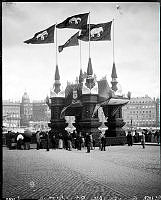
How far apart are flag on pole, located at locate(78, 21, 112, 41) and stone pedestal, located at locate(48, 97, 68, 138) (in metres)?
9.71

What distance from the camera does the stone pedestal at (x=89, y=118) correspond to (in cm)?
2370

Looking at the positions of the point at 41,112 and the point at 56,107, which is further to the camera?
the point at 41,112

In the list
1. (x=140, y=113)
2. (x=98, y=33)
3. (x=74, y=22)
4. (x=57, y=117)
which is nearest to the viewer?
(x=74, y=22)

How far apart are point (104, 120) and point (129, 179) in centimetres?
1644

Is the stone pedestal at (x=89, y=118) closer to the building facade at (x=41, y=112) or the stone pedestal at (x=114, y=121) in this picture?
the stone pedestal at (x=114, y=121)

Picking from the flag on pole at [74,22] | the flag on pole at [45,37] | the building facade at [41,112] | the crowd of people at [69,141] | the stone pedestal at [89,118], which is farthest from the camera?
the building facade at [41,112]

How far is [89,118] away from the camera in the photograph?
23734 millimetres

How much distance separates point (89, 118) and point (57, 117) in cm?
386

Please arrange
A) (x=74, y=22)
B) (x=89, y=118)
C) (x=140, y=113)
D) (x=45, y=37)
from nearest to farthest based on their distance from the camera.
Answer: (x=45, y=37)
(x=74, y=22)
(x=140, y=113)
(x=89, y=118)

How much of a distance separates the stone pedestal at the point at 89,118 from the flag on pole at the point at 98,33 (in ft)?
22.8

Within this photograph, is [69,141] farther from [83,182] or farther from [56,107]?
[83,182]

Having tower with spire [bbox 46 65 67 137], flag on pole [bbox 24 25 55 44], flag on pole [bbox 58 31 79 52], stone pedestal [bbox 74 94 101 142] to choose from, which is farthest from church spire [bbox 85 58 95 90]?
flag on pole [bbox 24 25 55 44]

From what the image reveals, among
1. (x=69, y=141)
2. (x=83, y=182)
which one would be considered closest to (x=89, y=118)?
(x=69, y=141)

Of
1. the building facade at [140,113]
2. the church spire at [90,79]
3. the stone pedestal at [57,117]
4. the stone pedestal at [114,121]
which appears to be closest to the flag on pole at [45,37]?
the building facade at [140,113]
